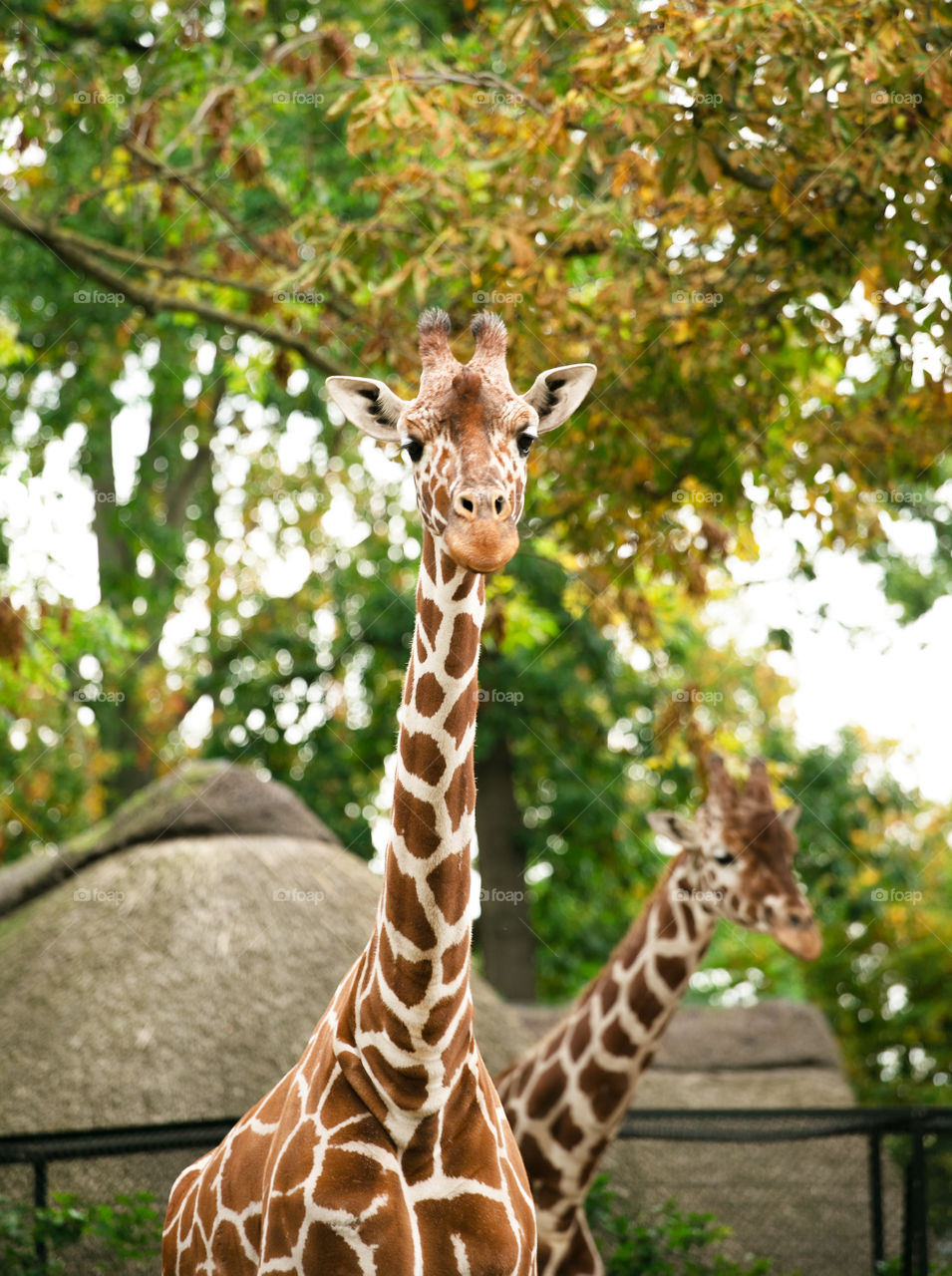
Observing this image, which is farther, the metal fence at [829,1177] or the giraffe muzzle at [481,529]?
the metal fence at [829,1177]

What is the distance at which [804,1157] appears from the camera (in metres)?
8.66

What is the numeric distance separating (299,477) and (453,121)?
1061 cm

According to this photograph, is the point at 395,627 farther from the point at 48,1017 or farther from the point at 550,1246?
the point at 550,1246

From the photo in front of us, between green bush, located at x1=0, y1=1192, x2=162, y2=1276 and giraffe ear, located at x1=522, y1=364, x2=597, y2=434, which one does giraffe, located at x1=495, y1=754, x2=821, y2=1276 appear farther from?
giraffe ear, located at x1=522, y1=364, x2=597, y2=434

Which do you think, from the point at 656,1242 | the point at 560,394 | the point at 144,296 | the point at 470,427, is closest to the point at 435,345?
the point at 560,394

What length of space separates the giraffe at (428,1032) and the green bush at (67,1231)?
2.66m

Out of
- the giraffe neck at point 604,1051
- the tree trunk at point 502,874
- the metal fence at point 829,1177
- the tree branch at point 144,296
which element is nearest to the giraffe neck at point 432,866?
the giraffe neck at point 604,1051

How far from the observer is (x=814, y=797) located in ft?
42.4

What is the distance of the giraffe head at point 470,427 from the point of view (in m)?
3.10

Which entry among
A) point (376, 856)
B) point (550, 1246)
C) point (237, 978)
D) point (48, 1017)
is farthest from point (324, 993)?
point (376, 856)

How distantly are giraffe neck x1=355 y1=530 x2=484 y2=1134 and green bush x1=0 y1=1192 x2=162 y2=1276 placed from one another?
3.00 metres

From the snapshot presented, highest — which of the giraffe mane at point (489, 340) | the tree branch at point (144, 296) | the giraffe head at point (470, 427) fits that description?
the tree branch at point (144, 296)

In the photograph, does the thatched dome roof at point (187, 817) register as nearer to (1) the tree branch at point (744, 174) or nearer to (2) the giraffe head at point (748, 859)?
(2) the giraffe head at point (748, 859)

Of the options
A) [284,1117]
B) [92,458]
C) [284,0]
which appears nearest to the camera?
[284,1117]
